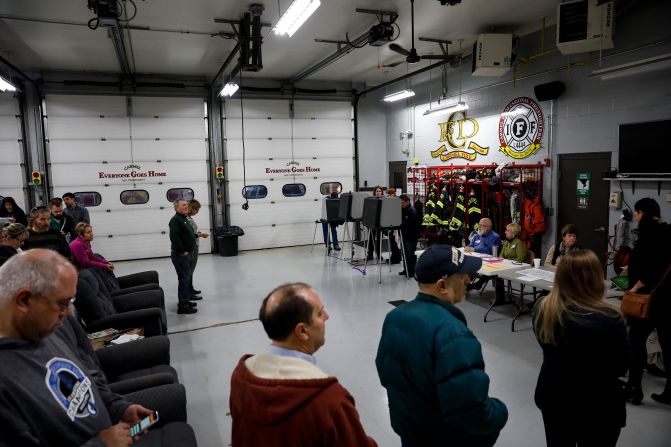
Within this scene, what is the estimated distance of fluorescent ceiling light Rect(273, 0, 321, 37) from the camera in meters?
5.07

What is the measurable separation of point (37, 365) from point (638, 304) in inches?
162

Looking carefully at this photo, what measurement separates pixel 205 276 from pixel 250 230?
306 cm

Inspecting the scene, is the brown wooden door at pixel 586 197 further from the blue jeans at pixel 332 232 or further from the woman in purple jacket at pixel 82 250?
the woman in purple jacket at pixel 82 250

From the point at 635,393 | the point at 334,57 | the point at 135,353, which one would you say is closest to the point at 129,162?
the point at 334,57

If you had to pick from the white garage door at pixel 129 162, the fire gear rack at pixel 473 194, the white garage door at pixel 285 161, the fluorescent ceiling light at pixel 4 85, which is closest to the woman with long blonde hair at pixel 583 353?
the fire gear rack at pixel 473 194

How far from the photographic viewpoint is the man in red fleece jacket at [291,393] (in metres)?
1.29

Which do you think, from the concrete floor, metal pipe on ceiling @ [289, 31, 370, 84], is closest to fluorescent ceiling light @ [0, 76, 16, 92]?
the concrete floor

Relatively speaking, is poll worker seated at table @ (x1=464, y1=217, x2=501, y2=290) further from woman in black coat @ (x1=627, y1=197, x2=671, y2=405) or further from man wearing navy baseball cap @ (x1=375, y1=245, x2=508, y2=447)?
man wearing navy baseball cap @ (x1=375, y1=245, x2=508, y2=447)

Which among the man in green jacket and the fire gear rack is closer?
the man in green jacket

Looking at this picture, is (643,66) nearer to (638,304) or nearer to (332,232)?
(638,304)

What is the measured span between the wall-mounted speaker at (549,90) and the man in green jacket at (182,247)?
6.37 meters

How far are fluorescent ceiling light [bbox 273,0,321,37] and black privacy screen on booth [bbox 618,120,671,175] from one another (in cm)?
501

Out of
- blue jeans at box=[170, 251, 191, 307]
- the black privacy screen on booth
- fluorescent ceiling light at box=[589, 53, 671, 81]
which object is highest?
fluorescent ceiling light at box=[589, 53, 671, 81]

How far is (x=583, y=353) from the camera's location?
7.14 ft
